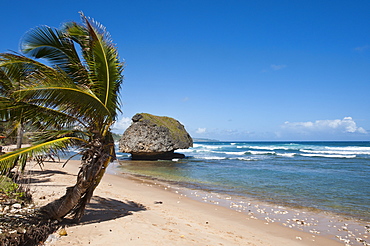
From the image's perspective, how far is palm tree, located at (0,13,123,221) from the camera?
17.1 ft

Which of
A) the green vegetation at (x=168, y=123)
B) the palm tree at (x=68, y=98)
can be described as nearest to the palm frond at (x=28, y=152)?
the palm tree at (x=68, y=98)

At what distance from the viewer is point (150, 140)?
30.1 m

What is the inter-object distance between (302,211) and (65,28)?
9857 mm

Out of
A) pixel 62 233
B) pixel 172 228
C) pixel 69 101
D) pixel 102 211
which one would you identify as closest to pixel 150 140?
pixel 102 211

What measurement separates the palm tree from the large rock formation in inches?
930

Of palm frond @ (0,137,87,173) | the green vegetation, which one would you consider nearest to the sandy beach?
palm frond @ (0,137,87,173)

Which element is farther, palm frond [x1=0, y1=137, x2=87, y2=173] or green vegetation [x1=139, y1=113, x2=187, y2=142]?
green vegetation [x1=139, y1=113, x2=187, y2=142]

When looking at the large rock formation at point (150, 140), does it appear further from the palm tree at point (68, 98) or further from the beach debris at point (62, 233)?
the beach debris at point (62, 233)

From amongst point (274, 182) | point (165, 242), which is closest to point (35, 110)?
point (165, 242)

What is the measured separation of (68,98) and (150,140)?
2497cm

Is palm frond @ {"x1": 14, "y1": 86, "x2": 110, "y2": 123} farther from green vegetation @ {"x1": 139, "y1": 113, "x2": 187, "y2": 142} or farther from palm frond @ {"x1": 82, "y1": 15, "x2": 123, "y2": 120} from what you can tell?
green vegetation @ {"x1": 139, "y1": 113, "x2": 187, "y2": 142}

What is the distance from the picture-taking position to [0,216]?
551 cm

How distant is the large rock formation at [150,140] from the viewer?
3020 cm

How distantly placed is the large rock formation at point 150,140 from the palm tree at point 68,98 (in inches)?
930
